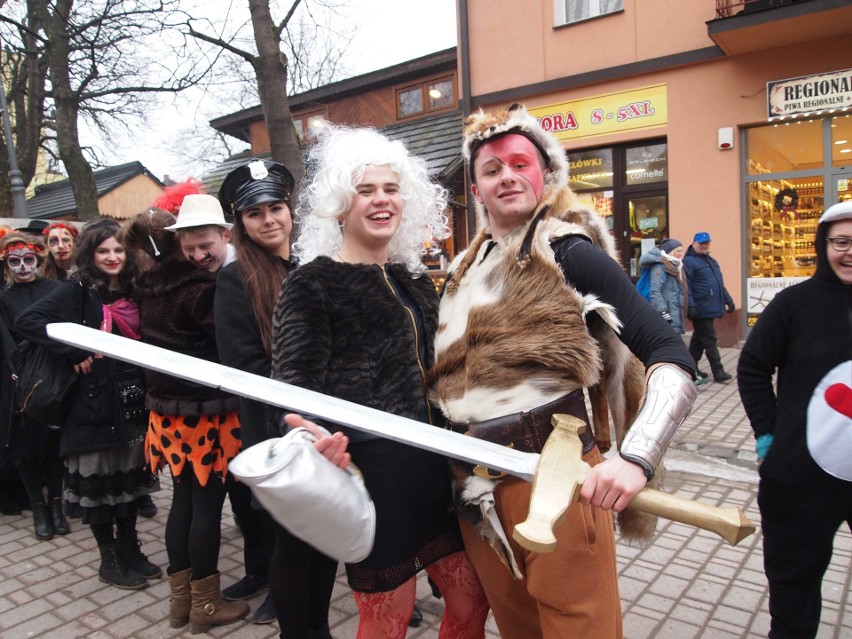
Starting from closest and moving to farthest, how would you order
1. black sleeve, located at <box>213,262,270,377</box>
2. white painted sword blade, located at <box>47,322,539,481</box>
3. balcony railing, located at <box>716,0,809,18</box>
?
1. white painted sword blade, located at <box>47,322,539,481</box>
2. black sleeve, located at <box>213,262,270,377</box>
3. balcony railing, located at <box>716,0,809,18</box>

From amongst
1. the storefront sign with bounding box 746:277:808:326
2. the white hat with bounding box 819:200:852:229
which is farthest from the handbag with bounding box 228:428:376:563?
the storefront sign with bounding box 746:277:808:326

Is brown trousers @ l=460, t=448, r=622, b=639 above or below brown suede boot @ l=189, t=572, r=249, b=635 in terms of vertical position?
above

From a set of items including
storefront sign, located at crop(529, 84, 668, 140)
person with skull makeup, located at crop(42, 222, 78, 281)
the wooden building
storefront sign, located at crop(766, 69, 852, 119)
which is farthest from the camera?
the wooden building

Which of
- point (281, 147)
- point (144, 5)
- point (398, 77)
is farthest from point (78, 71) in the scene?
point (281, 147)

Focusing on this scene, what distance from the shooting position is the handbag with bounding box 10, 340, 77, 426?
3.25 metres

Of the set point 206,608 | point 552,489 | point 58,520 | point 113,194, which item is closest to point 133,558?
point 206,608

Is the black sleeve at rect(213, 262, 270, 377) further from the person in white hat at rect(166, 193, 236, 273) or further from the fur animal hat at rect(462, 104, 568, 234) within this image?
the fur animal hat at rect(462, 104, 568, 234)

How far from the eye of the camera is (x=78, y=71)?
463 inches

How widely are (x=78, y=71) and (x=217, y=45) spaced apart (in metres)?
6.74

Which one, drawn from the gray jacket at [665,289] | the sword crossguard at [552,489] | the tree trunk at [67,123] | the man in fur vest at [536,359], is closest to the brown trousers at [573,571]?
the man in fur vest at [536,359]

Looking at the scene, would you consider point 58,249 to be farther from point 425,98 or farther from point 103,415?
point 425,98

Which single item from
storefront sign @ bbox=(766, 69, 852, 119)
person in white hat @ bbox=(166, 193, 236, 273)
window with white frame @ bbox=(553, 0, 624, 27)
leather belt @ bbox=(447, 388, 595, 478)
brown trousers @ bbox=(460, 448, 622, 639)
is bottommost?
brown trousers @ bbox=(460, 448, 622, 639)

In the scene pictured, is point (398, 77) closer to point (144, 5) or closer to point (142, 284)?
point (144, 5)

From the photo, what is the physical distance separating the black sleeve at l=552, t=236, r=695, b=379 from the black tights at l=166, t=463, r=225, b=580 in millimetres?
1936
